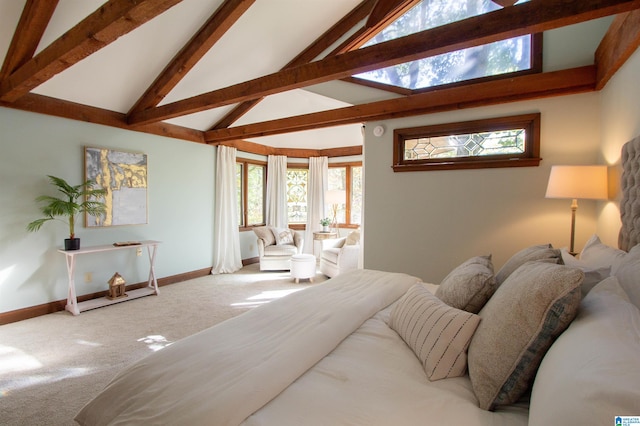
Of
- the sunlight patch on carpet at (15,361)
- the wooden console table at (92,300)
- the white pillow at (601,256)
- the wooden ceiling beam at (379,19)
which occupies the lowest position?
the sunlight patch on carpet at (15,361)

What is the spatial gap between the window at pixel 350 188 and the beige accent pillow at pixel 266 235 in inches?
→ 67.6

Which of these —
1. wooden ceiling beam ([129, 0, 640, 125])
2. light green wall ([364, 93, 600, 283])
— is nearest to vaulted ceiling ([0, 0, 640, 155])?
wooden ceiling beam ([129, 0, 640, 125])

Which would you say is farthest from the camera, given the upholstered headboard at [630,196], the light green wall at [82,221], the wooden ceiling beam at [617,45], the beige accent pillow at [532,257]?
the light green wall at [82,221]

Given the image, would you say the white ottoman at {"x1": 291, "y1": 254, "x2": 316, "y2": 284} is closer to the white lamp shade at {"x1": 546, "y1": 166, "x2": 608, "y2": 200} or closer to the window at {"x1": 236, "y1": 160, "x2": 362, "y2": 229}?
the window at {"x1": 236, "y1": 160, "x2": 362, "y2": 229}

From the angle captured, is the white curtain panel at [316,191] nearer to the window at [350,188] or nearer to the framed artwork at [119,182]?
the window at [350,188]

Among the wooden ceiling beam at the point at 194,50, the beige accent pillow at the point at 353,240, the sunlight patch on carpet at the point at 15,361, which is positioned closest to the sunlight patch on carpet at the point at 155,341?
the sunlight patch on carpet at the point at 15,361

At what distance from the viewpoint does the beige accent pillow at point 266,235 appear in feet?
19.1

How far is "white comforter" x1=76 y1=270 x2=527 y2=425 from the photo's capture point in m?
0.96

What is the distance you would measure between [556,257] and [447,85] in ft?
8.68

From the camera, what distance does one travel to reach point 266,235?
231 inches

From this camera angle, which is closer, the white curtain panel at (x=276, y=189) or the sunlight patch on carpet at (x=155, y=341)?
the sunlight patch on carpet at (x=155, y=341)

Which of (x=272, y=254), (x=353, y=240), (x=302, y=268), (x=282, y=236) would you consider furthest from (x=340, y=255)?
(x=282, y=236)

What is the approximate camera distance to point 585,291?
125 cm

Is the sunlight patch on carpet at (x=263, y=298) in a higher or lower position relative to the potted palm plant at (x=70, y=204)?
lower
